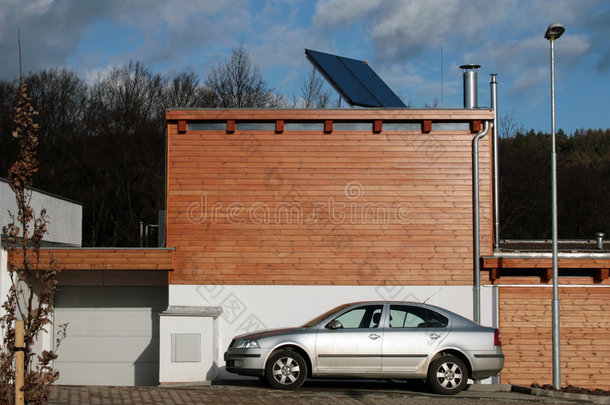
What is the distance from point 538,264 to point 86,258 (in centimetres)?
988

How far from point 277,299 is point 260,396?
4.36 meters

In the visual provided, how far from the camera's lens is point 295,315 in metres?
16.2

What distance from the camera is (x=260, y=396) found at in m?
12.0

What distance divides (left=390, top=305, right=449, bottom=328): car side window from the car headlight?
96.4 inches

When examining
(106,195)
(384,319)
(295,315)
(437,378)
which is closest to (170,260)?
(295,315)

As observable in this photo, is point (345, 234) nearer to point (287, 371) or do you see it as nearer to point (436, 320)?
point (436, 320)

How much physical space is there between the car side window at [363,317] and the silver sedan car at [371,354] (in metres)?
0.17

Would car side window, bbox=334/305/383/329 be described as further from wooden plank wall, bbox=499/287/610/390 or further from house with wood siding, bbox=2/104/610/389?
wooden plank wall, bbox=499/287/610/390

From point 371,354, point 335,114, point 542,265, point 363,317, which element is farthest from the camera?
point 335,114

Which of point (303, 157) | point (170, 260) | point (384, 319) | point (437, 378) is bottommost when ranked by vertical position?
point (437, 378)

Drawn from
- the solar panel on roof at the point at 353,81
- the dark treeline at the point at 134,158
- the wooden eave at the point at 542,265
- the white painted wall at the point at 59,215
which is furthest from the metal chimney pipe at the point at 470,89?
the dark treeline at the point at 134,158

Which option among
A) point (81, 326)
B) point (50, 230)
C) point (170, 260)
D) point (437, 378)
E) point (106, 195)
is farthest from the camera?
point (106, 195)

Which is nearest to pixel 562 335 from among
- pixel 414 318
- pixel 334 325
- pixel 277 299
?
pixel 414 318

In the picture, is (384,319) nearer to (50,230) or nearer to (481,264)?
(481,264)
